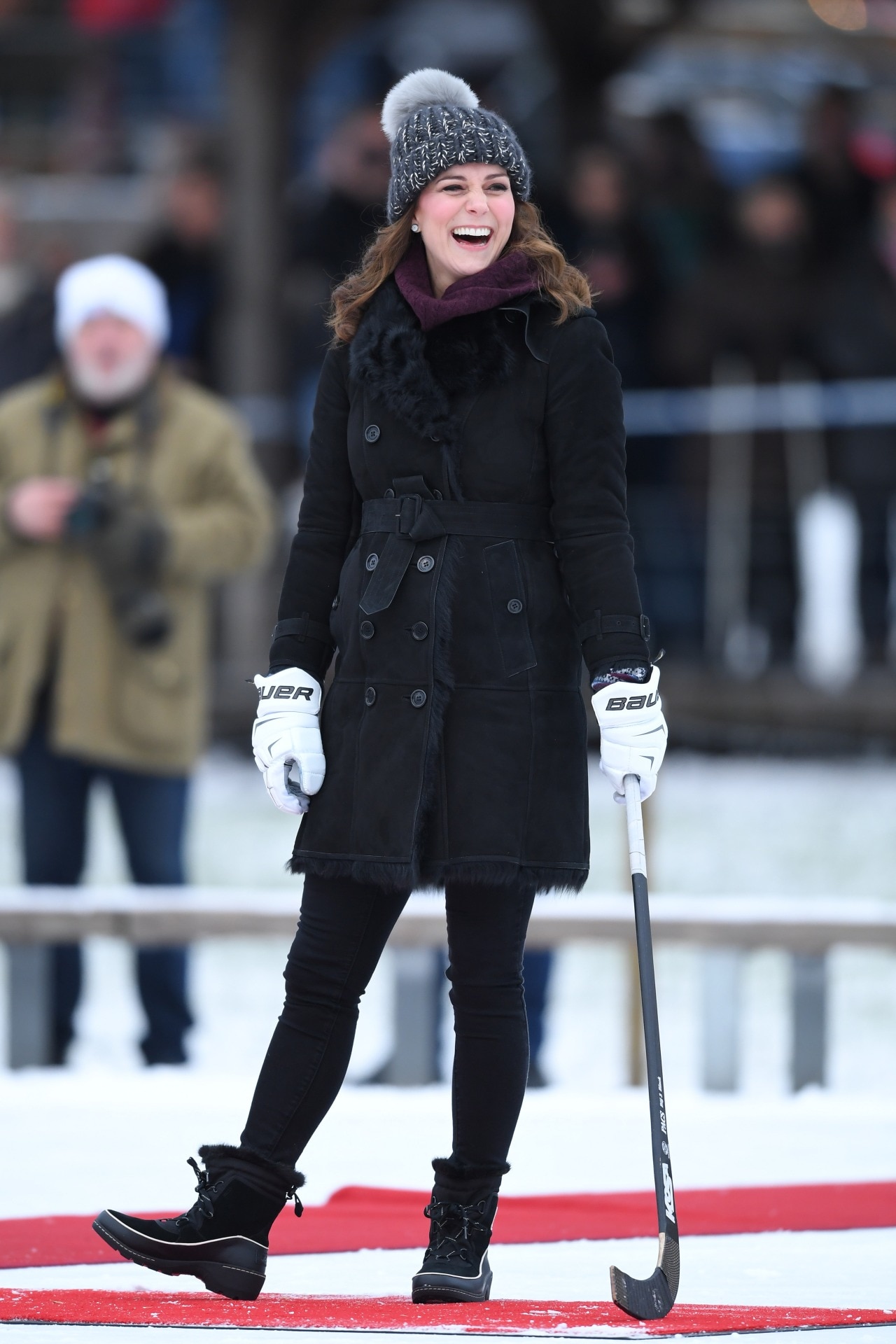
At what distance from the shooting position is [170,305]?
381 inches

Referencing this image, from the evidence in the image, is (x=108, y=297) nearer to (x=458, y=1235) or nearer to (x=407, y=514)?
(x=407, y=514)

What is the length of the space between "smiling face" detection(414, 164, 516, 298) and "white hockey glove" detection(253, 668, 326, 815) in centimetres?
63

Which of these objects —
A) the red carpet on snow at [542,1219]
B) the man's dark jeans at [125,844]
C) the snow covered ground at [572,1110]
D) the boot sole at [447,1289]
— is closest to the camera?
the boot sole at [447,1289]

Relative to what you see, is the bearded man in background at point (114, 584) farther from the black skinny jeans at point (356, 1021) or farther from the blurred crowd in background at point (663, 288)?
the black skinny jeans at point (356, 1021)

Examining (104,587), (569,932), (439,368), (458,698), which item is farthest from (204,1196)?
(104,587)

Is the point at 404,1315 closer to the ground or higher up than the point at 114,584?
closer to the ground

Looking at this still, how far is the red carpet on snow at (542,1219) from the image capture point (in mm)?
3771

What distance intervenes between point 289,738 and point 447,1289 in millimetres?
780

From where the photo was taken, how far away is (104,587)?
5.62m

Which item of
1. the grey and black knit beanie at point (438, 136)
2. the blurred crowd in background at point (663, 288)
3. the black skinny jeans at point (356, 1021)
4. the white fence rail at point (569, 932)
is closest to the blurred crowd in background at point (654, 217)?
the blurred crowd in background at point (663, 288)

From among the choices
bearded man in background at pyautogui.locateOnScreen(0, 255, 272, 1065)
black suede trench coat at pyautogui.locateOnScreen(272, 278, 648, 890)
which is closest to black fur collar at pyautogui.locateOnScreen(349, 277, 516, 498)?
→ black suede trench coat at pyautogui.locateOnScreen(272, 278, 648, 890)

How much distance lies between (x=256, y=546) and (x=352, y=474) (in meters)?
2.28

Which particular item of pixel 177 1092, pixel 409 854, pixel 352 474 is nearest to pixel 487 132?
pixel 352 474

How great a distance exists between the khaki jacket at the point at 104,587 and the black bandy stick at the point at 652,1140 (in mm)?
2305
